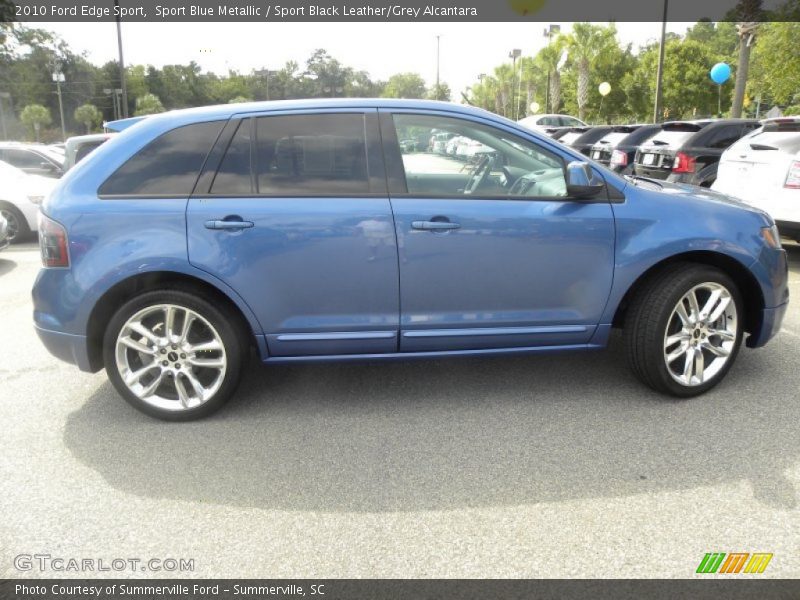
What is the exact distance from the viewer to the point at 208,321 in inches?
138

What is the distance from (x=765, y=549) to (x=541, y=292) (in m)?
1.68

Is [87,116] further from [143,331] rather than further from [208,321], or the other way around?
[208,321]

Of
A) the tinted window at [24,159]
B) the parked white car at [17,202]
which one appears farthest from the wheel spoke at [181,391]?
the tinted window at [24,159]

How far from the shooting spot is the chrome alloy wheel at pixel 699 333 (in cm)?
375

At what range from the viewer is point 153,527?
104 inches

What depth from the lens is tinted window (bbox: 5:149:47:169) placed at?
1183 cm

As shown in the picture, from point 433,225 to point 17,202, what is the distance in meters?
8.58

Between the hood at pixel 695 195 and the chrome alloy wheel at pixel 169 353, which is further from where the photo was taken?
the hood at pixel 695 195

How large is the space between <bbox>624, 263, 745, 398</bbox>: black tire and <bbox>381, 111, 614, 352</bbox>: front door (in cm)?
26

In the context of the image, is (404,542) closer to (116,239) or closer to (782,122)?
(116,239)

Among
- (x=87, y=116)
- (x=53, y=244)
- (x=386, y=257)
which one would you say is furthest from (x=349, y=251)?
(x=87, y=116)

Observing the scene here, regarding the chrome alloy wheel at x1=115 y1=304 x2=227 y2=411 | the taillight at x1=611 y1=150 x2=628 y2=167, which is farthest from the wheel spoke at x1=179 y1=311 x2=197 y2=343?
the taillight at x1=611 y1=150 x2=628 y2=167

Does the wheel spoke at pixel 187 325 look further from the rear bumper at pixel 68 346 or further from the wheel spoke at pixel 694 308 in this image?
the wheel spoke at pixel 694 308

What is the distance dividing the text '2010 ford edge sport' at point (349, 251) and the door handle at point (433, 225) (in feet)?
0.05
